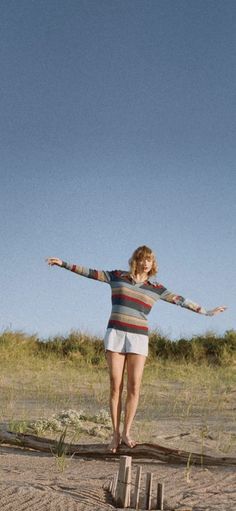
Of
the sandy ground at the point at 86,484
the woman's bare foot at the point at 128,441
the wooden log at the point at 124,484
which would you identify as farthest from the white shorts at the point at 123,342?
the wooden log at the point at 124,484

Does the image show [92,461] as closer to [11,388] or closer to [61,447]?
[61,447]

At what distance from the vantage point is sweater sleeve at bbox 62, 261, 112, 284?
7.70m

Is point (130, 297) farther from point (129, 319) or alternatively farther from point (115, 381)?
point (115, 381)

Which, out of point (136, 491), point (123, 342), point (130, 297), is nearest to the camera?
point (136, 491)

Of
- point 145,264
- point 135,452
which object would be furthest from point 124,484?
point 145,264

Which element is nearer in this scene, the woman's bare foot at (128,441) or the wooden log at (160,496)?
the wooden log at (160,496)

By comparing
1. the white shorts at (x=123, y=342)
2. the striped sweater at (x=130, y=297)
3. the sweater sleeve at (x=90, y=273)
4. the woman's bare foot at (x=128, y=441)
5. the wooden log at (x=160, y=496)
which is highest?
the sweater sleeve at (x=90, y=273)

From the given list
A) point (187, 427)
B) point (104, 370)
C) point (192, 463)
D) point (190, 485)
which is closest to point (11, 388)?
point (104, 370)

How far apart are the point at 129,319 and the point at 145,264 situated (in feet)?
2.03

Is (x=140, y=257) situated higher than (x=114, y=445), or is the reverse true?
(x=140, y=257)

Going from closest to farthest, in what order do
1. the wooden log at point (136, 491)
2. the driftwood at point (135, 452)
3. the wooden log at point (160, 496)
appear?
the wooden log at point (136, 491), the wooden log at point (160, 496), the driftwood at point (135, 452)

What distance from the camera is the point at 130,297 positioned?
24.8 ft

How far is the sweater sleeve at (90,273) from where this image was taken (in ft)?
25.3

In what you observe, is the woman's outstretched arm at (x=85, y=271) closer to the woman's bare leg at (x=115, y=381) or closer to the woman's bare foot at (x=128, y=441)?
the woman's bare leg at (x=115, y=381)
